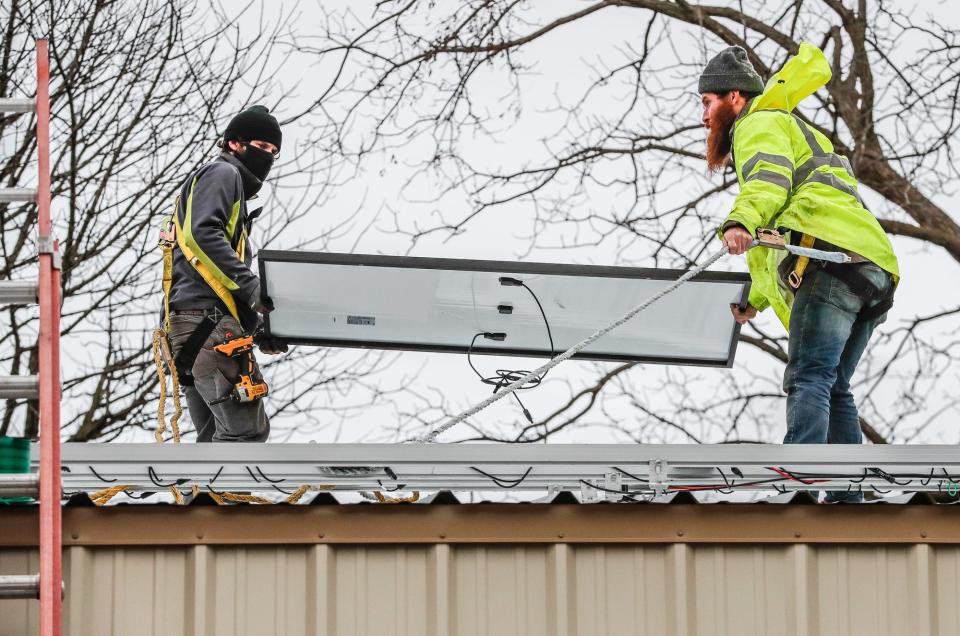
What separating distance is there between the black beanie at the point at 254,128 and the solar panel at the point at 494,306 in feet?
3.35

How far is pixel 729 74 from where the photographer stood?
5918mm

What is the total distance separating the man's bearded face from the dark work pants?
A: 221 cm

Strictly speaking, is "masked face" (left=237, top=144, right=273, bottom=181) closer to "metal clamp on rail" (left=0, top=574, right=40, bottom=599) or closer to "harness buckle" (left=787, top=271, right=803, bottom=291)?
"harness buckle" (left=787, top=271, right=803, bottom=291)

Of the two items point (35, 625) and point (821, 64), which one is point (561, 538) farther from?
point (821, 64)

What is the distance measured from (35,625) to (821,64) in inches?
146

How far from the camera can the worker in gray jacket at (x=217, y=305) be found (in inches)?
247

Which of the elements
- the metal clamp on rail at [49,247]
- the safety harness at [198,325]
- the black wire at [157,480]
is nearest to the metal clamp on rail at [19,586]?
the black wire at [157,480]

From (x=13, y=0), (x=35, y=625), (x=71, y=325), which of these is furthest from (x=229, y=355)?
(x=13, y=0)

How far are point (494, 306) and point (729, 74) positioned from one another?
53.5 inches

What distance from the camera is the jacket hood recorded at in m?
5.77

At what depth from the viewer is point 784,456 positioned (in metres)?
4.99

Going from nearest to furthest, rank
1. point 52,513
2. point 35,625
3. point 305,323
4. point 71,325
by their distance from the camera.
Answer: point 52,513, point 35,625, point 305,323, point 71,325

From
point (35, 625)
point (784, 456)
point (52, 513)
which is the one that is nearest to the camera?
point (52, 513)

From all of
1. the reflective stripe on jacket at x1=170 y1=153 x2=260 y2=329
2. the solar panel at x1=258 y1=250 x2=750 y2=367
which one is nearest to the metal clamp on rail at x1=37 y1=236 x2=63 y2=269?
the solar panel at x1=258 y1=250 x2=750 y2=367
